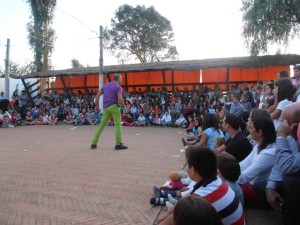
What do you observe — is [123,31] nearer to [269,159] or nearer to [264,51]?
[264,51]

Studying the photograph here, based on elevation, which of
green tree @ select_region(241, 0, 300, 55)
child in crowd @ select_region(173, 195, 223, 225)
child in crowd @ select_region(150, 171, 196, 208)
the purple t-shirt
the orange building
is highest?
green tree @ select_region(241, 0, 300, 55)

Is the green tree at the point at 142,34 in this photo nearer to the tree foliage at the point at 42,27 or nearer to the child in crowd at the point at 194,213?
the tree foliage at the point at 42,27

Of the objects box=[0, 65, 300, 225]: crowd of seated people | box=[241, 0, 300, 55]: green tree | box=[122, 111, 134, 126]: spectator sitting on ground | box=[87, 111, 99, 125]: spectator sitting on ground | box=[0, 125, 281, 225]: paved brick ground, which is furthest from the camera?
box=[87, 111, 99, 125]: spectator sitting on ground

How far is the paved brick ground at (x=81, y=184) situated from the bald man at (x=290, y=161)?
4.65 feet

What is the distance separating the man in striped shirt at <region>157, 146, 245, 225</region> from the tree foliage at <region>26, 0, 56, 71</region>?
1051 inches

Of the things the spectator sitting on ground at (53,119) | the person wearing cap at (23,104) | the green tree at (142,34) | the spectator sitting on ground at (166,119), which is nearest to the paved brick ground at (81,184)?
the spectator sitting on ground at (166,119)

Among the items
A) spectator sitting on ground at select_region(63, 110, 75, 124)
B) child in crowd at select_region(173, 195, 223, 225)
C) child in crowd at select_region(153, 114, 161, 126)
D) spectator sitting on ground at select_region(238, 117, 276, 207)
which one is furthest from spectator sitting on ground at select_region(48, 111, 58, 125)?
child in crowd at select_region(173, 195, 223, 225)

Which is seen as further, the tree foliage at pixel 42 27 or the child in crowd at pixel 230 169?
the tree foliage at pixel 42 27

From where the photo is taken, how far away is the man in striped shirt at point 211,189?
8.46ft

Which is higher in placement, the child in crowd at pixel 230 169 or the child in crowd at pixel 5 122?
the child in crowd at pixel 230 169

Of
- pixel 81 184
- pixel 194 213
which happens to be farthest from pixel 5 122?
pixel 194 213

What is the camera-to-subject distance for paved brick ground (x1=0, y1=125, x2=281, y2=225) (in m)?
3.69

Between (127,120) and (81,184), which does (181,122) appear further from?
(81,184)

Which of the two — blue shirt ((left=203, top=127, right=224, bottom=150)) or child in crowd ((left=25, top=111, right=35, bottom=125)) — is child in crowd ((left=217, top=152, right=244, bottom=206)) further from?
child in crowd ((left=25, top=111, right=35, bottom=125))
